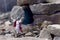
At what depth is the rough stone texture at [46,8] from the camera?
11.9m

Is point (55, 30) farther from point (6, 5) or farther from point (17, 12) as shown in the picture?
point (6, 5)

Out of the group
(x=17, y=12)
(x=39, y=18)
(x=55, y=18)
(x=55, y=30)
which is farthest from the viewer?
(x=17, y=12)

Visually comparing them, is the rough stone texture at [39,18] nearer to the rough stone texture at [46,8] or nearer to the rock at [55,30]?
the rough stone texture at [46,8]

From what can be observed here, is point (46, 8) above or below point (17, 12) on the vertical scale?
above

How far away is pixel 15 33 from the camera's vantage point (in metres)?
9.87

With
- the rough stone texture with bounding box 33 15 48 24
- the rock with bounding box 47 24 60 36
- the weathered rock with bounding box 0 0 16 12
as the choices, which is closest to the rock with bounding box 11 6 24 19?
the rough stone texture with bounding box 33 15 48 24

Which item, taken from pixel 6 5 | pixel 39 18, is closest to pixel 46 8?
pixel 39 18

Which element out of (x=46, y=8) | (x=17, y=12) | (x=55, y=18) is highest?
(x=46, y=8)

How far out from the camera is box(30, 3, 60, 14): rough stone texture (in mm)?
11866

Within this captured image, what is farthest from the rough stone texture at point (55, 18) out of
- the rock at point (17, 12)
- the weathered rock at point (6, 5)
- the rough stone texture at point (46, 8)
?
the weathered rock at point (6, 5)

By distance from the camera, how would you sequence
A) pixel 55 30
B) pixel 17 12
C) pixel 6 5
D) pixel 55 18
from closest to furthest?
1. pixel 55 30
2. pixel 55 18
3. pixel 17 12
4. pixel 6 5

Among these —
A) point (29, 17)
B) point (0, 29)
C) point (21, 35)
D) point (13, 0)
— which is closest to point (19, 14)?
point (29, 17)

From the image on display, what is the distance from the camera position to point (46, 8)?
12.0m

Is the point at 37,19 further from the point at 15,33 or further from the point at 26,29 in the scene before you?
the point at 15,33
